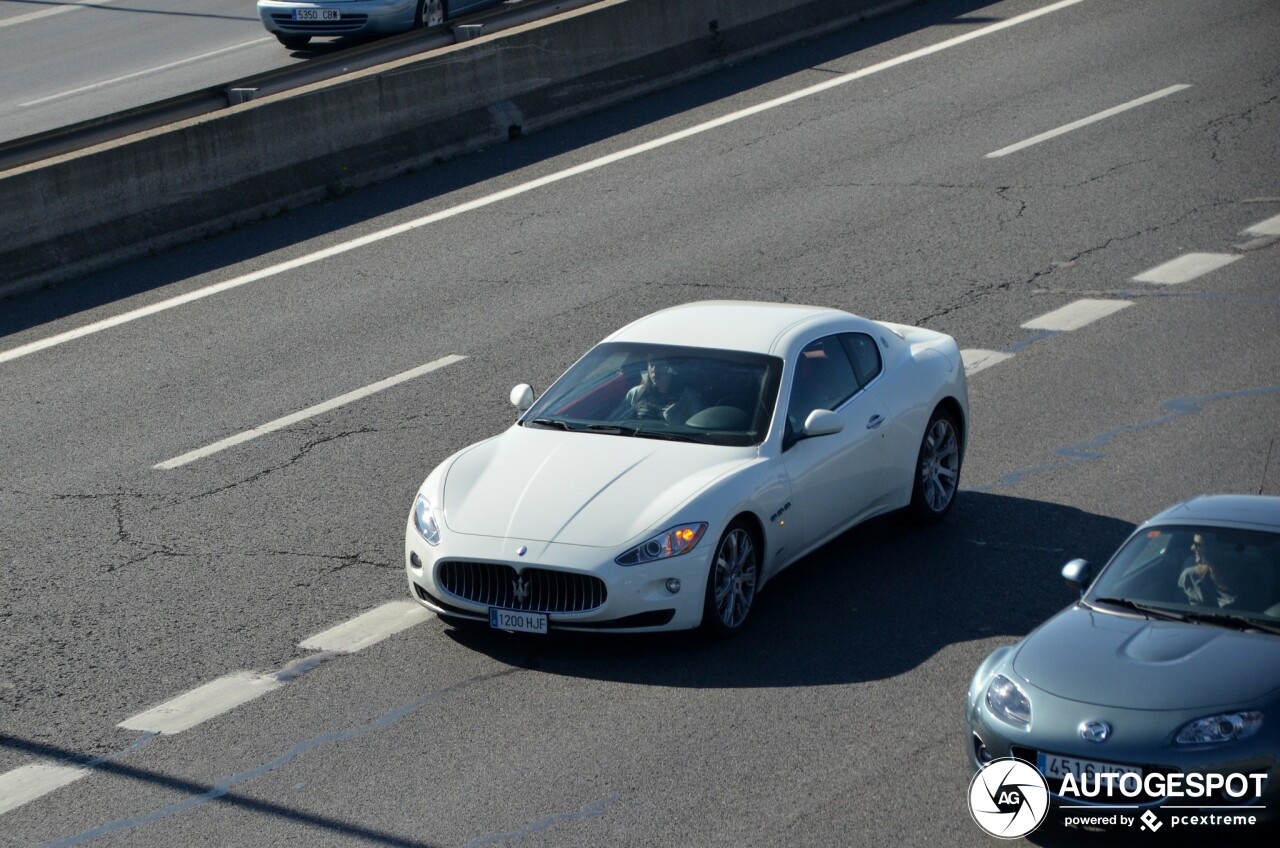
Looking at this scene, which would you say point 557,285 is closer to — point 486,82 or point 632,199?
point 632,199

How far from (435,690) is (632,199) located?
33.0 ft

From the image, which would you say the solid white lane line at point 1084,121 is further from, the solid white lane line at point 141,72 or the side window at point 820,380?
the solid white lane line at point 141,72

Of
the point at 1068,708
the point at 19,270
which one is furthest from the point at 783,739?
the point at 19,270

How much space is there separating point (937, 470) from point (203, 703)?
15.1ft

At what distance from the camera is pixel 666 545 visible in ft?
27.0

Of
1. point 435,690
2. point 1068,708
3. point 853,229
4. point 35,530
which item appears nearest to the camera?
point 1068,708

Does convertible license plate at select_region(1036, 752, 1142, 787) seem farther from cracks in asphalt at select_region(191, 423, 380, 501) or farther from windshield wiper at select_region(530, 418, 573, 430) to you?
cracks in asphalt at select_region(191, 423, 380, 501)

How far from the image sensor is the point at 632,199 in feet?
56.9

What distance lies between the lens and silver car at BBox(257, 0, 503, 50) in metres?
23.3

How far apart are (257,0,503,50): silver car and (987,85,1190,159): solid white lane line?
29.1 feet

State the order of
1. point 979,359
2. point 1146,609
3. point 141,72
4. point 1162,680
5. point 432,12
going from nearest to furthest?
point 1162,680
point 1146,609
point 979,359
point 141,72
point 432,12

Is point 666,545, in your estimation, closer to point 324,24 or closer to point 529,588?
point 529,588

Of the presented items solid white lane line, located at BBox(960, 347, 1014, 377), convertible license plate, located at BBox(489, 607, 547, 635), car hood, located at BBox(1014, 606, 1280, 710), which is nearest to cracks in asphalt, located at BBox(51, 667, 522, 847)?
convertible license plate, located at BBox(489, 607, 547, 635)

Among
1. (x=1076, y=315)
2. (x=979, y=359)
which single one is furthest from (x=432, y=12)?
(x=979, y=359)
